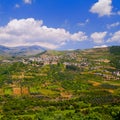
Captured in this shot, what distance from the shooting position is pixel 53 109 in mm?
184125

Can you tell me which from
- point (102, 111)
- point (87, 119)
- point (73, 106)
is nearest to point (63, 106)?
point (73, 106)

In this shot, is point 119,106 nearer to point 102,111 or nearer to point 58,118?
point 102,111

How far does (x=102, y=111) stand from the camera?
171000 millimetres

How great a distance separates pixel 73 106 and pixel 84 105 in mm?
7844

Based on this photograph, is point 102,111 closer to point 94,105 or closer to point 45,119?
point 94,105

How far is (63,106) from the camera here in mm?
198000

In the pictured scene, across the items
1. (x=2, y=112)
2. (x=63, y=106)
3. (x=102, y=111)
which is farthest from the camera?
(x=63, y=106)

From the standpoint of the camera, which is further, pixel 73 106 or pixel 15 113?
pixel 73 106

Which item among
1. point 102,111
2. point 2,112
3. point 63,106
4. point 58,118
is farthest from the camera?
point 63,106

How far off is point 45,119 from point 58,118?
18.1 feet

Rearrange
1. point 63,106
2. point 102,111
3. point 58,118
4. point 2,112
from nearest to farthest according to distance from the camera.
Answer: point 58,118, point 102,111, point 2,112, point 63,106

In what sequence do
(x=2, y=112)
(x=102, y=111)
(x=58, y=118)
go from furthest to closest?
(x=2, y=112)
(x=102, y=111)
(x=58, y=118)

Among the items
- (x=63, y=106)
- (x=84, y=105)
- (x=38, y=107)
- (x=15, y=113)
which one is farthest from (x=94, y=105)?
(x=15, y=113)

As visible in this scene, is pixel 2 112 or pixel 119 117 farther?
pixel 2 112
